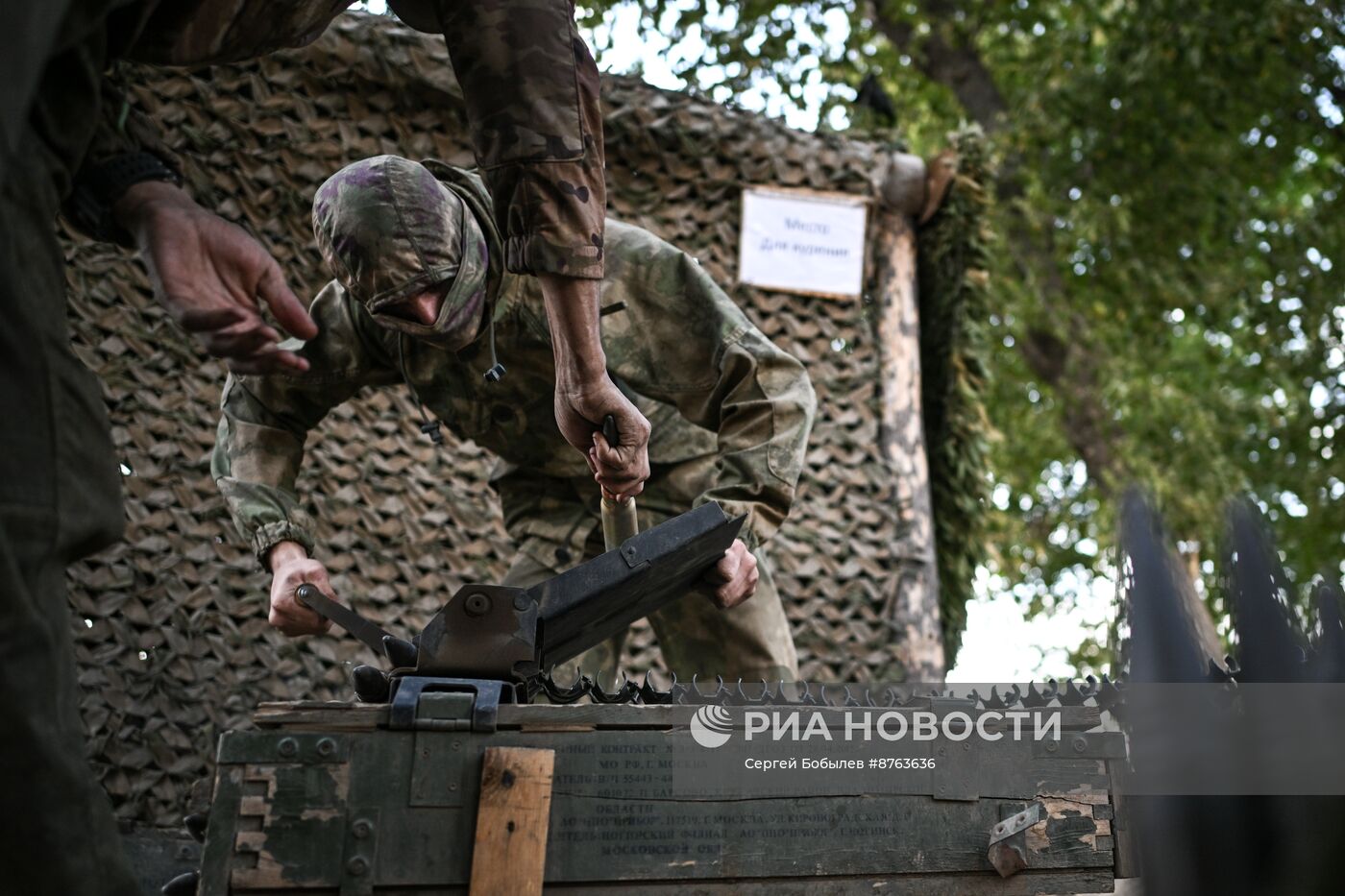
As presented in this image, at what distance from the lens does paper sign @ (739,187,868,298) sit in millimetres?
5523

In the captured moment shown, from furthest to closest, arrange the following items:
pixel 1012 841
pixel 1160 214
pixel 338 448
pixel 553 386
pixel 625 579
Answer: pixel 1160 214 < pixel 338 448 < pixel 553 386 < pixel 625 579 < pixel 1012 841

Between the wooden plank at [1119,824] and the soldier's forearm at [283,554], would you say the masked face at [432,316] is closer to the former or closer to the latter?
the soldier's forearm at [283,554]

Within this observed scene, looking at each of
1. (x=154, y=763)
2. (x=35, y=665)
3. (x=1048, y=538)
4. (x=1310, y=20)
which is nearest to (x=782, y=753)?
(x=35, y=665)

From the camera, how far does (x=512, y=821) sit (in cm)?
177

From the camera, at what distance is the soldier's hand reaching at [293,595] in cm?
263

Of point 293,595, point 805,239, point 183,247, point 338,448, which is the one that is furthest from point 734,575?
point 805,239

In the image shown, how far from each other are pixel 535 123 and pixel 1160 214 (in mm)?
8445

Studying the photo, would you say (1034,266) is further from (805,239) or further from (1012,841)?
(1012,841)

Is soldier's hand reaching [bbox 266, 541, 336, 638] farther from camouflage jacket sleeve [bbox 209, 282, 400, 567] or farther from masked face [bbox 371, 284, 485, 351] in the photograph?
masked face [bbox 371, 284, 485, 351]

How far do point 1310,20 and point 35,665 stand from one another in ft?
28.9

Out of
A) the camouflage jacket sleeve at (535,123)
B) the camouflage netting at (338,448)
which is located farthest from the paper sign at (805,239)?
the camouflage jacket sleeve at (535,123)

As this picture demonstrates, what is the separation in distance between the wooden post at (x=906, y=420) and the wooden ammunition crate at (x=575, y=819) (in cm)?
318

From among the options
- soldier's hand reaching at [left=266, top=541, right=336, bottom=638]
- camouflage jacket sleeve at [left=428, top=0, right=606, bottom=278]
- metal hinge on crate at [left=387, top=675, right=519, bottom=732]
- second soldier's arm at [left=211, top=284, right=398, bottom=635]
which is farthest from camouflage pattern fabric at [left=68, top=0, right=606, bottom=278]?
second soldier's arm at [left=211, top=284, right=398, bottom=635]

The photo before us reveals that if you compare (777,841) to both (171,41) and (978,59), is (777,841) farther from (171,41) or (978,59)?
(978,59)
